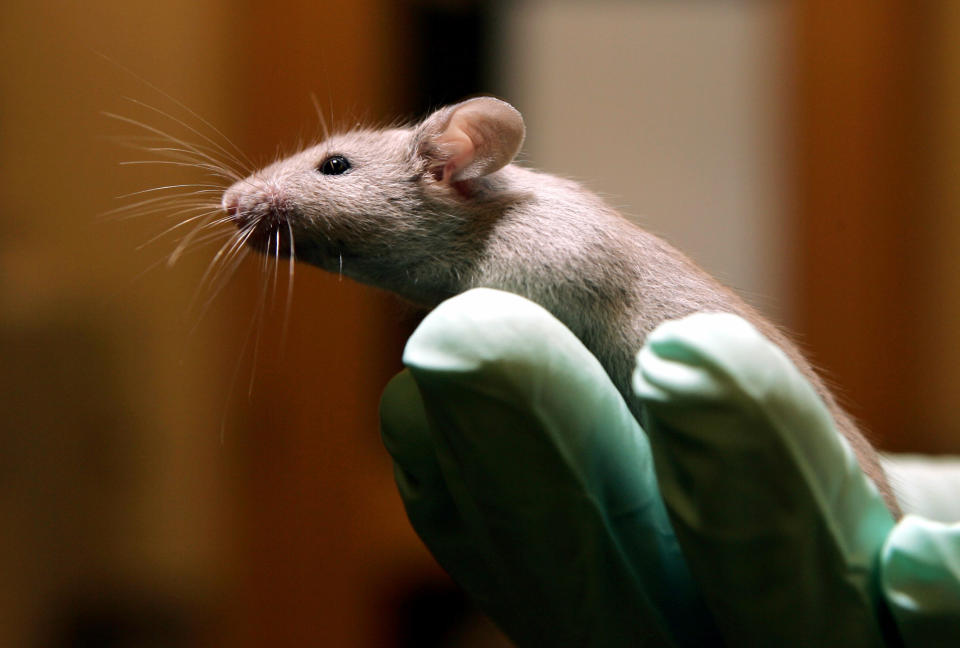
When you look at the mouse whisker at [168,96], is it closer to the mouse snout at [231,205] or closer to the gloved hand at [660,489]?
the mouse snout at [231,205]

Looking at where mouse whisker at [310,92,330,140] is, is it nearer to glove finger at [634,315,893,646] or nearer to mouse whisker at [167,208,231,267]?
mouse whisker at [167,208,231,267]

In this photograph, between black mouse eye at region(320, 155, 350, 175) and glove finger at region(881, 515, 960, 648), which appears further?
black mouse eye at region(320, 155, 350, 175)

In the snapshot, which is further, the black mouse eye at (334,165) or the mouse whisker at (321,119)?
the mouse whisker at (321,119)

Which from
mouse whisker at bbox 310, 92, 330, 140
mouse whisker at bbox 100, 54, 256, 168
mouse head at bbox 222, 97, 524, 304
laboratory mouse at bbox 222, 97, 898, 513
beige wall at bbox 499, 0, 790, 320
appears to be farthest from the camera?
beige wall at bbox 499, 0, 790, 320

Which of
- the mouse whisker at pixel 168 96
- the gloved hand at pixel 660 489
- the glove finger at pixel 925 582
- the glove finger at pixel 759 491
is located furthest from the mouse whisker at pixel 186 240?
the glove finger at pixel 925 582

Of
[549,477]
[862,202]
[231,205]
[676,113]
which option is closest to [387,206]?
[231,205]

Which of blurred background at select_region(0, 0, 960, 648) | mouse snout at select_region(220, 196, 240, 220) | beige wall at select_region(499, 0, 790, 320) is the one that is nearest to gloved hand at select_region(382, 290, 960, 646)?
mouse snout at select_region(220, 196, 240, 220)

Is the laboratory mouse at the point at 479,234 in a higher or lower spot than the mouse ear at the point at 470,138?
lower
